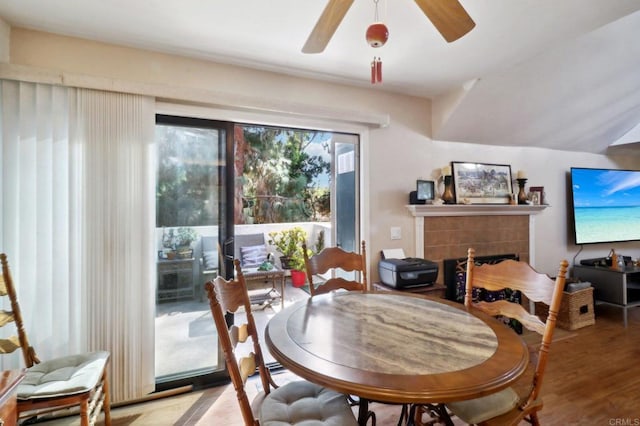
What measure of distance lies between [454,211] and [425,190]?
1.40ft

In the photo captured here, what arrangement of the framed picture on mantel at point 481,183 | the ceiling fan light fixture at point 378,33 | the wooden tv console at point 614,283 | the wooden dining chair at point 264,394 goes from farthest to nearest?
the wooden tv console at point 614,283
the framed picture on mantel at point 481,183
the ceiling fan light fixture at point 378,33
the wooden dining chair at point 264,394

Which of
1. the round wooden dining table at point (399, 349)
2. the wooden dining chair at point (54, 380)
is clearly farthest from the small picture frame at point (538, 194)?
the wooden dining chair at point (54, 380)

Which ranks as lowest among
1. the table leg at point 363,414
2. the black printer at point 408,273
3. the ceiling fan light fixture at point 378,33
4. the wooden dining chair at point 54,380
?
the table leg at point 363,414

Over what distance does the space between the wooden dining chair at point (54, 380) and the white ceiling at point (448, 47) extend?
4.87ft

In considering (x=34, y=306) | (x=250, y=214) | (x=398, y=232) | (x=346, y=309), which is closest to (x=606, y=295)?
(x=398, y=232)

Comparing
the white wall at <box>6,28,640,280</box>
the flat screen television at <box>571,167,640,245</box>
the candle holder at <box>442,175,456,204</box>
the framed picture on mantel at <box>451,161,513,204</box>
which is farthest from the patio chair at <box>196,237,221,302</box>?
the flat screen television at <box>571,167,640,245</box>

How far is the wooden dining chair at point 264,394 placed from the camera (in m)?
1.02

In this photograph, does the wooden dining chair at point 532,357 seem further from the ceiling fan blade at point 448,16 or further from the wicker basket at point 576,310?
the wicker basket at point 576,310

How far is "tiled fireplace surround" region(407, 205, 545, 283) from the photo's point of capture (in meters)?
3.00

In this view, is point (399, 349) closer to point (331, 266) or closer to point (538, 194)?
point (331, 266)

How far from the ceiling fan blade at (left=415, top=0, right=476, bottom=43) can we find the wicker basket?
10.5 feet

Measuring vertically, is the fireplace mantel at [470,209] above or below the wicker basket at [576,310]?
above

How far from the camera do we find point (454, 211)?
311 cm

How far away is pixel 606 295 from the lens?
357cm
